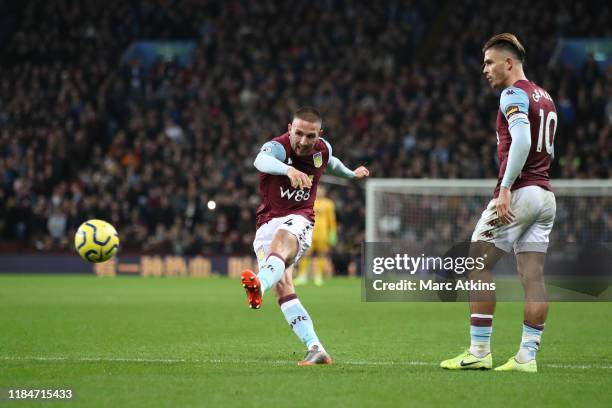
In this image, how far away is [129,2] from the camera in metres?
32.1

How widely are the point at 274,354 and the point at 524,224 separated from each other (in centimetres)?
250

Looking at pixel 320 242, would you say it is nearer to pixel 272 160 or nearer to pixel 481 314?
pixel 272 160

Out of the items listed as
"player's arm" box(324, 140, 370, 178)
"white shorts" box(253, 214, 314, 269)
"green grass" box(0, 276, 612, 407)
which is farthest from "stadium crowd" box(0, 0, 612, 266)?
"white shorts" box(253, 214, 314, 269)

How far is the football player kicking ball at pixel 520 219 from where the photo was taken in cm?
708

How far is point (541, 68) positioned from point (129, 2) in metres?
13.8

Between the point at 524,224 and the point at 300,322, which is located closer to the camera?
the point at 524,224

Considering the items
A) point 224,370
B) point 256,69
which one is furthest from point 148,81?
point 224,370

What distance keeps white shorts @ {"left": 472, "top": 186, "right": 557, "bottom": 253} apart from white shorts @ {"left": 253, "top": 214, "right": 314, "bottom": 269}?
140 centimetres

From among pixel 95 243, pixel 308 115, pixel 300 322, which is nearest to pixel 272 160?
pixel 308 115

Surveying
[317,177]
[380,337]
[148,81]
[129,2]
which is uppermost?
[129,2]

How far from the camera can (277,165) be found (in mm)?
7324

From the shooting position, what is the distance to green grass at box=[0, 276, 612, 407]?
5934 millimetres

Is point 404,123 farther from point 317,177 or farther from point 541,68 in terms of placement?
point 317,177

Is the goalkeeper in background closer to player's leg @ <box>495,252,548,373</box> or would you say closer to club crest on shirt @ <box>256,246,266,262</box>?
club crest on shirt @ <box>256,246,266,262</box>
